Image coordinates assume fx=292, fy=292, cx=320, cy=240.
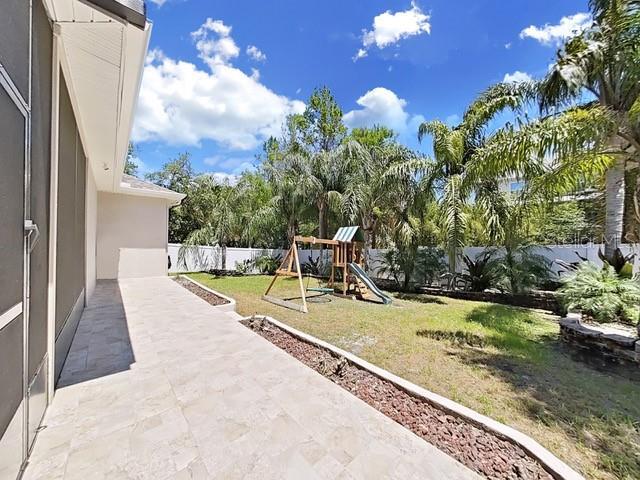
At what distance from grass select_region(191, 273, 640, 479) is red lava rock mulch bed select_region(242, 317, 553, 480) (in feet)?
1.74

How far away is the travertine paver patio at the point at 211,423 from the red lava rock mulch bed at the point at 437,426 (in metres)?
0.15

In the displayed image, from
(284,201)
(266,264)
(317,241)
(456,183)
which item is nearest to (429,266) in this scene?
(456,183)

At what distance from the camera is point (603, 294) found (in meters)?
5.80

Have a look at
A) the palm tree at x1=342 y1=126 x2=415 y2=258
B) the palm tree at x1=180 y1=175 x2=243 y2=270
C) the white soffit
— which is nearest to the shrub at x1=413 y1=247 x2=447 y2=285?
the palm tree at x1=342 y1=126 x2=415 y2=258

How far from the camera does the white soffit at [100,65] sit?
2672 mm

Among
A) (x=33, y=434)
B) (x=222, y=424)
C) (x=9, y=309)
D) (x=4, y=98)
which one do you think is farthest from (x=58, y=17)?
(x=222, y=424)

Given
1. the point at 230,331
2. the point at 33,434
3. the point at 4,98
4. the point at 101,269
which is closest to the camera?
the point at 4,98

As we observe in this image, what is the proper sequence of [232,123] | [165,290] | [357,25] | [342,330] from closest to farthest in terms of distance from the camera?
[342,330] → [165,290] → [357,25] → [232,123]

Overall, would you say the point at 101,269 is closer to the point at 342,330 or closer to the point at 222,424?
the point at 342,330

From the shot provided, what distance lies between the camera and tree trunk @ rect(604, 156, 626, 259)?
661 cm

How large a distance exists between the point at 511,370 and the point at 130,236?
12494mm

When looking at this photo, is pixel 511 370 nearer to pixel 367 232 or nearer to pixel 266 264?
pixel 367 232

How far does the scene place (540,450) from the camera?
222 centimetres

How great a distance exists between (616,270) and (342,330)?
616 cm
